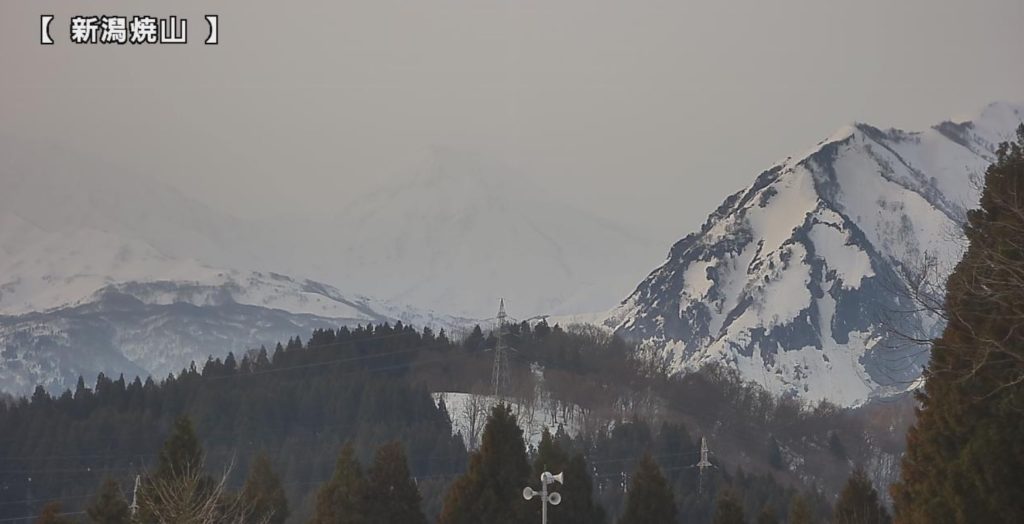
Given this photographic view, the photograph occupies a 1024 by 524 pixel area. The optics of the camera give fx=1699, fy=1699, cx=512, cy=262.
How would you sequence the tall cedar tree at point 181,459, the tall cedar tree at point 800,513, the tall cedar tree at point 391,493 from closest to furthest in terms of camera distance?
1. the tall cedar tree at point 181,459
2. the tall cedar tree at point 800,513
3. the tall cedar tree at point 391,493

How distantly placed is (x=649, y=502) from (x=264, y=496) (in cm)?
1039

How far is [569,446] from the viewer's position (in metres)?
87.2

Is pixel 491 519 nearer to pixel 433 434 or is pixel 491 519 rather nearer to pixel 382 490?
pixel 382 490

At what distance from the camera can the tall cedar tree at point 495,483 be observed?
40656 millimetres

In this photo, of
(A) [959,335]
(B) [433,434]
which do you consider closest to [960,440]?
(A) [959,335]

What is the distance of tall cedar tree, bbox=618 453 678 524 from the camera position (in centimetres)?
4400

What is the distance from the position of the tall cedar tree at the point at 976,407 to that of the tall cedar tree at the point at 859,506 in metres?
12.1

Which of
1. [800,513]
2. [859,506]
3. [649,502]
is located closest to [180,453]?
[649,502]

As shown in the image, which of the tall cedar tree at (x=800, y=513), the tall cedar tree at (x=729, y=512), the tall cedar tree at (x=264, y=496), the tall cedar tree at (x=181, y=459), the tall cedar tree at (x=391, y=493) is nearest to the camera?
the tall cedar tree at (x=181, y=459)

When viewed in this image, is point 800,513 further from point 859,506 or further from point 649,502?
point 649,502

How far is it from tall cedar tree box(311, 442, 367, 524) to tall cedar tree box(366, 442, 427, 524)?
0.77 feet

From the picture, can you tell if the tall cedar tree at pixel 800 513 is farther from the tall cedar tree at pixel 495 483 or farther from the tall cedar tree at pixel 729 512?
the tall cedar tree at pixel 495 483

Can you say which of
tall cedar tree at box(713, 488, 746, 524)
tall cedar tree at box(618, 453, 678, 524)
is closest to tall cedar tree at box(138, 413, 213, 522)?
tall cedar tree at box(618, 453, 678, 524)

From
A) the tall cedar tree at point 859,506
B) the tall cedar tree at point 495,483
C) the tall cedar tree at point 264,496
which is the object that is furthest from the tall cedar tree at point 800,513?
the tall cedar tree at point 264,496
